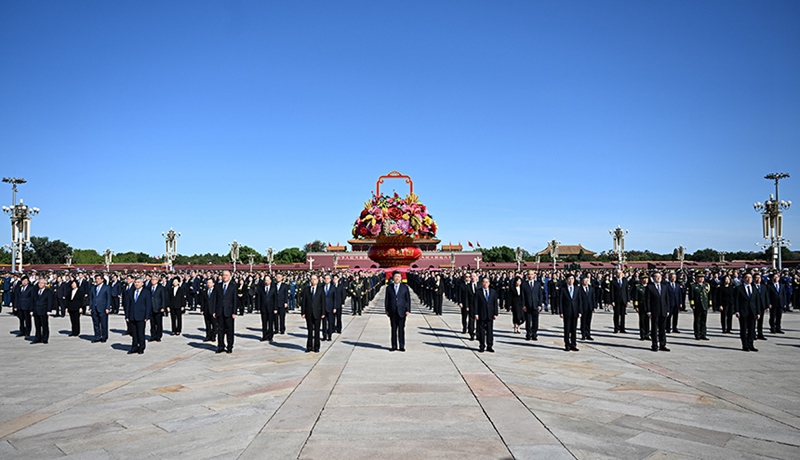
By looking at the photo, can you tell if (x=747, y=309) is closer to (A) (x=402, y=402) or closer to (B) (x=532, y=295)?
(B) (x=532, y=295)

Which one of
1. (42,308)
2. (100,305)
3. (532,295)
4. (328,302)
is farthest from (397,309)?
(42,308)

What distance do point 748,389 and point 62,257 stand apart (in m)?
92.8

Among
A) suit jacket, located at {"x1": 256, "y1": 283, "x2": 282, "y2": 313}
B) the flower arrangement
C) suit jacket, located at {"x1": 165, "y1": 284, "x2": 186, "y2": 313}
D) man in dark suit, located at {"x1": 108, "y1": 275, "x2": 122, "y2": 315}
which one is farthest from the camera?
the flower arrangement

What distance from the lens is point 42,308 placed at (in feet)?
47.1

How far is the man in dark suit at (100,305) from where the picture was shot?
558 inches

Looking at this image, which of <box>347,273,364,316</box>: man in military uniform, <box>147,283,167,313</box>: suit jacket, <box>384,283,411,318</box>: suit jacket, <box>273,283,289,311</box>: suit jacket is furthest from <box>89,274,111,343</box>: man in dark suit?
<box>347,273,364,316</box>: man in military uniform

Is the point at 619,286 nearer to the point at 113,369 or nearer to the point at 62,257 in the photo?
the point at 113,369

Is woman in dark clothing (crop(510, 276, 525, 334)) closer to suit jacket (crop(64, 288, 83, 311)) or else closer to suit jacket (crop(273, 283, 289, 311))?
suit jacket (crop(273, 283, 289, 311))

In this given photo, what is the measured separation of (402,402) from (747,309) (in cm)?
968

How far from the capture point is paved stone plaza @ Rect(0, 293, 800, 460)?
5.75m

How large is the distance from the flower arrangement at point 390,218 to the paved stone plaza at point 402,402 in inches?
1933

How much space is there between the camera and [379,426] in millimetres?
6391

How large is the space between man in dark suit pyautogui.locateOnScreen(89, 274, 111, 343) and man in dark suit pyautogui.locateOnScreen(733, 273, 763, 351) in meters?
15.7

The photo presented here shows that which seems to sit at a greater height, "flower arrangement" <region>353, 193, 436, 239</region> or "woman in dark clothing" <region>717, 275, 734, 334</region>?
"flower arrangement" <region>353, 193, 436, 239</region>
